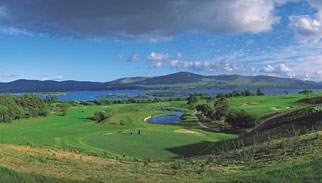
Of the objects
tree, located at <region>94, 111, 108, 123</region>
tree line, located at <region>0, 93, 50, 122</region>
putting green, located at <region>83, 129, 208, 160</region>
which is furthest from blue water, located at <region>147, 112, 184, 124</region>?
tree line, located at <region>0, 93, 50, 122</region>

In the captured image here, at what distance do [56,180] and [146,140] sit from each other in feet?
83.1

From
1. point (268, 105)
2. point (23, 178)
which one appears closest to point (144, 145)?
point (23, 178)

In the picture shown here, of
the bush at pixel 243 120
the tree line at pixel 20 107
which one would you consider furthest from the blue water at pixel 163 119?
the tree line at pixel 20 107

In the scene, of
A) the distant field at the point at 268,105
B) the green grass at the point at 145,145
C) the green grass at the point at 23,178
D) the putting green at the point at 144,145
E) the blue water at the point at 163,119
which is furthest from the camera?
the blue water at the point at 163,119

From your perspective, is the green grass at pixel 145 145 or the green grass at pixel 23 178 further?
the green grass at pixel 145 145

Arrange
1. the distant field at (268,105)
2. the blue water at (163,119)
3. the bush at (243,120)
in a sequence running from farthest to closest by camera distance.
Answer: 1. the blue water at (163,119)
2. the distant field at (268,105)
3. the bush at (243,120)

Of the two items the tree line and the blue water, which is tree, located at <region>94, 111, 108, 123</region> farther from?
the tree line

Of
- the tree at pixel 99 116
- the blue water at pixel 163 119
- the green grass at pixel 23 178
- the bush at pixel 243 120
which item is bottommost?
the blue water at pixel 163 119

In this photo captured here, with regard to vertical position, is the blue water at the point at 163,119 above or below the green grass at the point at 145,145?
below

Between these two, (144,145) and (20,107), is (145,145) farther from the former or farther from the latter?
(20,107)

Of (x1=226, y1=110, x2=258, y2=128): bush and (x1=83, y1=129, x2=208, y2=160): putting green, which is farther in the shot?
(x1=226, y1=110, x2=258, y2=128): bush

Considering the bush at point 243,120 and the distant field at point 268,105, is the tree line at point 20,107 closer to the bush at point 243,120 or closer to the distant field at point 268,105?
the bush at point 243,120

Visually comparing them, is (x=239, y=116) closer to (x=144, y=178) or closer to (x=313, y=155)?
(x=313, y=155)

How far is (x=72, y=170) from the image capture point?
47.1 feet
